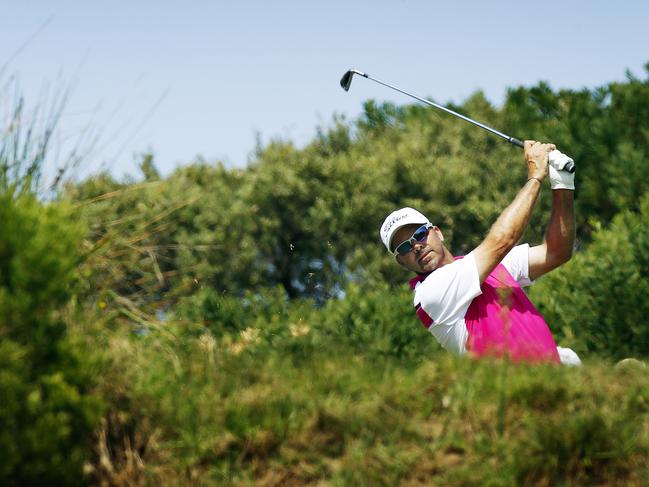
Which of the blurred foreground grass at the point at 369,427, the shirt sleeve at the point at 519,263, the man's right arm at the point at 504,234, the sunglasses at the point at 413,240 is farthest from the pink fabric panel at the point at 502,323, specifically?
the blurred foreground grass at the point at 369,427

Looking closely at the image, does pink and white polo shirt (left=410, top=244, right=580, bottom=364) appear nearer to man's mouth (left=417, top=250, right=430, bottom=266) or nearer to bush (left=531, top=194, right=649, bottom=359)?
man's mouth (left=417, top=250, right=430, bottom=266)

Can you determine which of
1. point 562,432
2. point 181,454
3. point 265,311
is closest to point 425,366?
point 562,432

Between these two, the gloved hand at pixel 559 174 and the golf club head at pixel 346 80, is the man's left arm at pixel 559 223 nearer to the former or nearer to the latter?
the gloved hand at pixel 559 174

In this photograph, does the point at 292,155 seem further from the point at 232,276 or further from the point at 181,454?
the point at 181,454

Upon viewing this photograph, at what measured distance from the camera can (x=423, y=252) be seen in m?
6.07

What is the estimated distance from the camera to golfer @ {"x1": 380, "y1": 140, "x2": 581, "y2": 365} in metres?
5.44

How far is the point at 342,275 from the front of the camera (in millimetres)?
21250

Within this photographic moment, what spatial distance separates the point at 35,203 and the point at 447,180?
61.1ft

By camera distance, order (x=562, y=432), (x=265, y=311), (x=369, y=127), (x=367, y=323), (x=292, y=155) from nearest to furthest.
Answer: (x=562, y=432) → (x=367, y=323) → (x=265, y=311) → (x=292, y=155) → (x=369, y=127)

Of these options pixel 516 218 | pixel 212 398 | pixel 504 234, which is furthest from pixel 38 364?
pixel 516 218

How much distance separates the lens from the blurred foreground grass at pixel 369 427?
375 centimetres

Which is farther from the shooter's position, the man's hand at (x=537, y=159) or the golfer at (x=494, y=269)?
the man's hand at (x=537, y=159)

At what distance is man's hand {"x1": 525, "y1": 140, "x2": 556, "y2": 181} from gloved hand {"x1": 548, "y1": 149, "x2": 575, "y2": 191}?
0.04 m

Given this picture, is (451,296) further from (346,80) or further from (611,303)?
(611,303)
